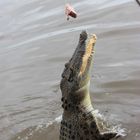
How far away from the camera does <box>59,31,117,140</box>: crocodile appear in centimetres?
516

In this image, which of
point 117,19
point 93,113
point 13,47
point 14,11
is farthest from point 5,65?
point 93,113

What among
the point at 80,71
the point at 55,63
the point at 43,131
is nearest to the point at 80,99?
the point at 80,71

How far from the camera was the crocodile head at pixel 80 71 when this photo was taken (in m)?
5.17

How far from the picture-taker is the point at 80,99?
17.1 ft

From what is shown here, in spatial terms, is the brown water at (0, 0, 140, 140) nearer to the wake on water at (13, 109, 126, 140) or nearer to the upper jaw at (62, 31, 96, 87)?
the wake on water at (13, 109, 126, 140)

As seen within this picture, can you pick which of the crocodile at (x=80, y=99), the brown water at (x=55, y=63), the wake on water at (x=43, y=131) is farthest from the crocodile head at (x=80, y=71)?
the wake on water at (x=43, y=131)

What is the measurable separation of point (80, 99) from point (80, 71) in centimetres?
31

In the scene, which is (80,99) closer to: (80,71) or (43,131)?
(80,71)

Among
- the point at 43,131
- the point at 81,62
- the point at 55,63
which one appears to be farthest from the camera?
the point at 55,63

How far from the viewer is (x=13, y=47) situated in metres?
9.97

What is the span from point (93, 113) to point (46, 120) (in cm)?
165

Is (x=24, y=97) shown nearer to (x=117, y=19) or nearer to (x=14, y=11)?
(x=117, y=19)

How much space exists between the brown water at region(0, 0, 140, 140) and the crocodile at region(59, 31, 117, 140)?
32.6 inches

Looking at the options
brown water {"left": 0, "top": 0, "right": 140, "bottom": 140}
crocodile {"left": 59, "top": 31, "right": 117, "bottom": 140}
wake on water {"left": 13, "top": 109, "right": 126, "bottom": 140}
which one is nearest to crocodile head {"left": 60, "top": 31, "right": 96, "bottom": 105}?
crocodile {"left": 59, "top": 31, "right": 117, "bottom": 140}
